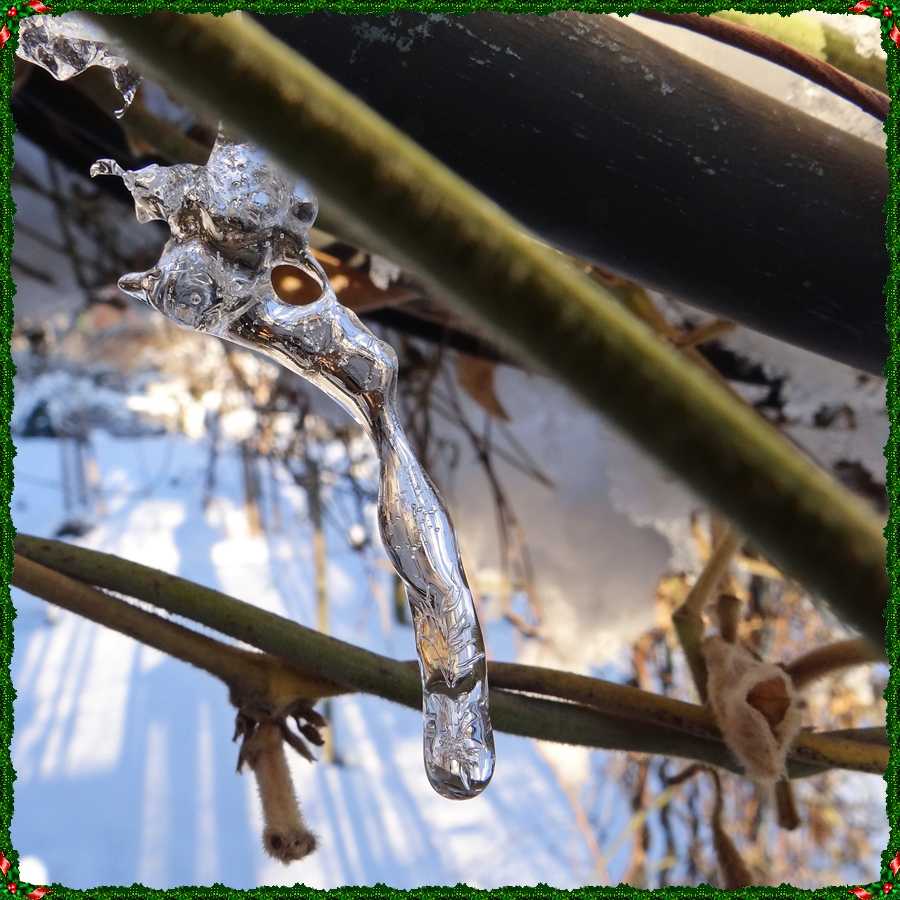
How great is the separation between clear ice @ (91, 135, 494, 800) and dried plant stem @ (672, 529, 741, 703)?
8cm

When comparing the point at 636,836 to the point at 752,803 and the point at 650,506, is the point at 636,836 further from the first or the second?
the point at 650,506

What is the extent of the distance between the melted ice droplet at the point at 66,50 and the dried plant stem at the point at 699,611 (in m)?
0.15

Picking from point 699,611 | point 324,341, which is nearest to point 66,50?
point 324,341

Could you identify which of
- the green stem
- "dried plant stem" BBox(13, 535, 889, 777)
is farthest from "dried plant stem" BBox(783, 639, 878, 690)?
the green stem

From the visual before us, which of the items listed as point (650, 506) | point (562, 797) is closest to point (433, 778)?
point (650, 506)

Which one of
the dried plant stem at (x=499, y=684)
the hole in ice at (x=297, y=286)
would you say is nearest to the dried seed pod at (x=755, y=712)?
the dried plant stem at (x=499, y=684)

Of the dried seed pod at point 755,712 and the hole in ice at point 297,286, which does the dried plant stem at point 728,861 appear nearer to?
the dried seed pod at point 755,712

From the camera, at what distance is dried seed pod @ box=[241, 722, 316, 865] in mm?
138

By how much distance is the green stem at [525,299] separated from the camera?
0.06 m

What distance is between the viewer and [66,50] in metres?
0.14

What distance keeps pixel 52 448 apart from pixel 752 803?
68cm

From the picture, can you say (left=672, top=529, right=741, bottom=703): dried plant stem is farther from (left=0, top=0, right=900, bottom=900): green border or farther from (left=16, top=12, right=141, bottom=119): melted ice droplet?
(left=16, top=12, right=141, bottom=119): melted ice droplet

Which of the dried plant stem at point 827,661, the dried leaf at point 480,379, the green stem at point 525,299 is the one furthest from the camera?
the dried leaf at point 480,379

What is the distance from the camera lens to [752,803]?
0.53 metres
